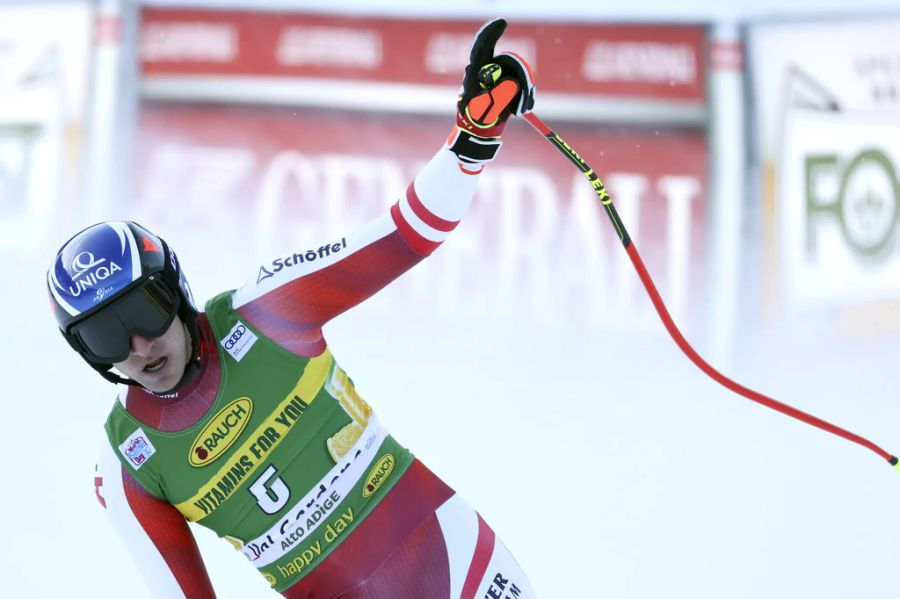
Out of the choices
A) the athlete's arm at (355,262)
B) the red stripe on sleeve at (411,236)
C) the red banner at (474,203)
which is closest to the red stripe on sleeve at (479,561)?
the athlete's arm at (355,262)

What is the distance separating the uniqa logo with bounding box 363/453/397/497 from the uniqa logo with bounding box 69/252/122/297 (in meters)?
0.77

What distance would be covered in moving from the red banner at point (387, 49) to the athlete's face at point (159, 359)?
3.77 metres

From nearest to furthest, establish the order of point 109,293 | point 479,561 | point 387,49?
point 109,293
point 479,561
point 387,49

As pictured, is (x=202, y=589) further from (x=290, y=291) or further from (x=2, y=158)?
(x=2, y=158)

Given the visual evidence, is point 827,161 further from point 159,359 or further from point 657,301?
point 159,359

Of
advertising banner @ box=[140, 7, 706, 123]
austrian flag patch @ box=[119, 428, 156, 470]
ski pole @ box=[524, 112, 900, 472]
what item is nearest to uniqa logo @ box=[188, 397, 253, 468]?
austrian flag patch @ box=[119, 428, 156, 470]

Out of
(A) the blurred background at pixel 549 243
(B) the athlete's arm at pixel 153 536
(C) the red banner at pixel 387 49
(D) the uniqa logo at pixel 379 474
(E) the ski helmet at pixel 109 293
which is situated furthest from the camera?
(C) the red banner at pixel 387 49

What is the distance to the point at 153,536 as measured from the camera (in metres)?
2.55

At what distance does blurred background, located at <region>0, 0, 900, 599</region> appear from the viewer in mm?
4730

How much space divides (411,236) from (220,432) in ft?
2.07

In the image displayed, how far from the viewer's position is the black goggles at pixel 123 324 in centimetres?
241

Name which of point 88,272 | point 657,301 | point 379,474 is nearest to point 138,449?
point 88,272

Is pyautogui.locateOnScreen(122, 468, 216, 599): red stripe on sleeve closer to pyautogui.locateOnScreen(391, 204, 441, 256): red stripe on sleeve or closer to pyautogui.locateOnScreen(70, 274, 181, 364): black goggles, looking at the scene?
pyautogui.locateOnScreen(70, 274, 181, 364): black goggles

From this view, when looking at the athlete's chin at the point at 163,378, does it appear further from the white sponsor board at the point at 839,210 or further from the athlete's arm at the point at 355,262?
the white sponsor board at the point at 839,210
